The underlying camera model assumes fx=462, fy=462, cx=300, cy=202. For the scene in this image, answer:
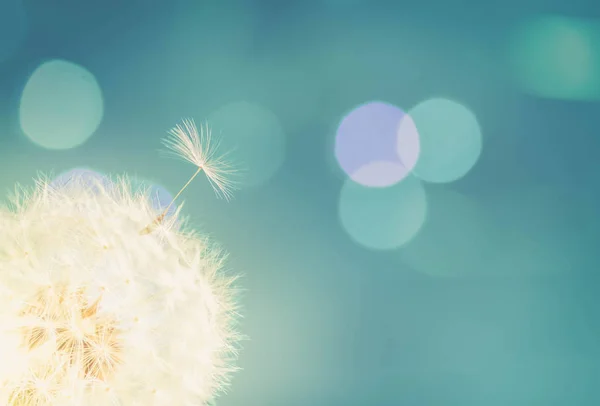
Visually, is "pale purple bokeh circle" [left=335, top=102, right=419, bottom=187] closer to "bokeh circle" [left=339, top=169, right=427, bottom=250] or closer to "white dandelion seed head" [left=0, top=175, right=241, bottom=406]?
"bokeh circle" [left=339, top=169, right=427, bottom=250]

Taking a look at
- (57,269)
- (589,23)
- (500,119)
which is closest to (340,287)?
(500,119)

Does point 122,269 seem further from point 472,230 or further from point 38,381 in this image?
point 472,230

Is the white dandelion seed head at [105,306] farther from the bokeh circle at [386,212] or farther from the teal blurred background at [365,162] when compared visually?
the bokeh circle at [386,212]

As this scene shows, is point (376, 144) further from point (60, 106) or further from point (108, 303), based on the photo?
point (108, 303)

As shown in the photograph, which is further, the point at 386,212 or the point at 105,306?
the point at 386,212

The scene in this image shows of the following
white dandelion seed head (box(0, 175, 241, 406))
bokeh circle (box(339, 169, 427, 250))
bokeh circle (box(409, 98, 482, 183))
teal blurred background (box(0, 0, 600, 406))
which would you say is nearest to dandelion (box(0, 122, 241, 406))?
white dandelion seed head (box(0, 175, 241, 406))

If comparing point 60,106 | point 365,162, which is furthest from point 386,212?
point 60,106
